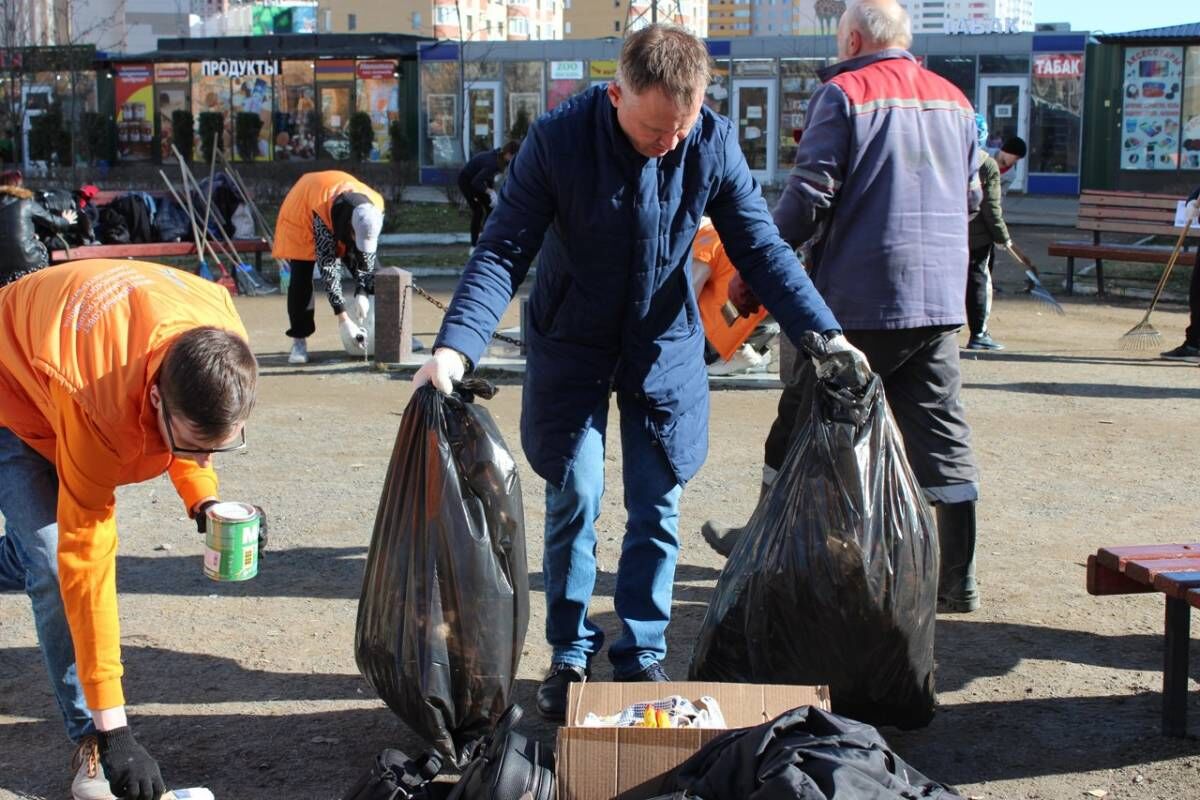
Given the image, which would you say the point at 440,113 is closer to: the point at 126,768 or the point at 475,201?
the point at 475,201

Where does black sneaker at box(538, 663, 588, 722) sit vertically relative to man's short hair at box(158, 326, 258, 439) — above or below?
below

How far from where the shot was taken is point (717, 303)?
6.46 m

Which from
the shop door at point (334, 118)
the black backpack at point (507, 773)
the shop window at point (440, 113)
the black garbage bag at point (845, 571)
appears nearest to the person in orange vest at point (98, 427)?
the black backpack at point (507, 773)

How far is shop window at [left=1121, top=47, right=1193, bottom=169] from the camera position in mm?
23312

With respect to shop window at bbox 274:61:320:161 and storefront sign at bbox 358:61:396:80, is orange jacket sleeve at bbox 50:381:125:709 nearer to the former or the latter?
storefront sign at bbox 358:61:396:80

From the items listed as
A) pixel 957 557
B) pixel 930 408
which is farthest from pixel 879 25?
pixel 957 557

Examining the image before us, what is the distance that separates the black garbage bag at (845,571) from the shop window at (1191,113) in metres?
22.1

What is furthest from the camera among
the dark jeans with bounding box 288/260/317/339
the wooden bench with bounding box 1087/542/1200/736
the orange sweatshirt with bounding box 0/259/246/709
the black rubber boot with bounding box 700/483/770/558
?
the dark jeans with bounding box 288/260/317/339

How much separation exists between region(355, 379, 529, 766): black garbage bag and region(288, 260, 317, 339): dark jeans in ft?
19.6

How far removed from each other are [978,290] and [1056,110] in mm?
16769

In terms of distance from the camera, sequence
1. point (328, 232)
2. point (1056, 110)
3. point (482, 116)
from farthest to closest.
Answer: point (482, 116)
point (1056, 110)
point (328, 232)

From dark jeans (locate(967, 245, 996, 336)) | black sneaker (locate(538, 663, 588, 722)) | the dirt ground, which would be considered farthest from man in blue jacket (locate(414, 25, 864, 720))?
dark jeans (locate(967, 245, 996, 336))

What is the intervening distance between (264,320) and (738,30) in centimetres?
15455

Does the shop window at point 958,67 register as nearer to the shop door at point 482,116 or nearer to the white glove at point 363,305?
the shop door at point 482,116
